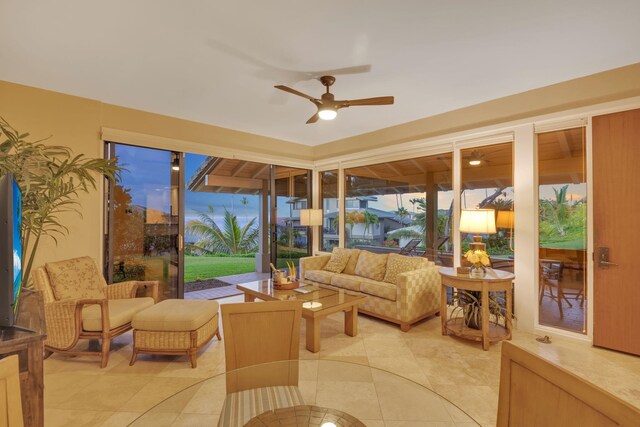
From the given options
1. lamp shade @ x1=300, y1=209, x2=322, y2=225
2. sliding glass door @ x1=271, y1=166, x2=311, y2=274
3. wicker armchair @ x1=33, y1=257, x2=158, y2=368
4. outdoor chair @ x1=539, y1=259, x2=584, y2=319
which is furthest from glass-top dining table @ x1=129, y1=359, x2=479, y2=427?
sliding glass door @ x1=271, y1=166, x2=311, y2=274

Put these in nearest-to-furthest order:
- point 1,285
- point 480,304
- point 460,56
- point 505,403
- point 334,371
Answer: point 505,403, point 1,285, point 334,371, point 460,56, point 480,304

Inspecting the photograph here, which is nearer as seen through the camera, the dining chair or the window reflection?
the dining chair

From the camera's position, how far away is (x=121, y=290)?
10.9ft

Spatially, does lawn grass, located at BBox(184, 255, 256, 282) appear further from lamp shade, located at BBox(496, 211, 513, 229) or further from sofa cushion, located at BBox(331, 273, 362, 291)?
lamp shade, located at BBox(496, 211, 513, 229)

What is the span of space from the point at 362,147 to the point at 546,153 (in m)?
2.65

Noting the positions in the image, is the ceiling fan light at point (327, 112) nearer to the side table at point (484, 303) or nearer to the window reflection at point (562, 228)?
the side table at point (484, 303)

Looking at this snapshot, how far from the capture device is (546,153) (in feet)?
11.4

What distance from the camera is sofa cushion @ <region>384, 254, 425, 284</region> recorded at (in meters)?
4.02

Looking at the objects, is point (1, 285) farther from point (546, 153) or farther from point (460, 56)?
point (546, 153)

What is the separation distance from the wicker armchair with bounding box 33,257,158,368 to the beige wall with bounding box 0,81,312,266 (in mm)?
583

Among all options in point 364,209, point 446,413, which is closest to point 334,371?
point 446,413

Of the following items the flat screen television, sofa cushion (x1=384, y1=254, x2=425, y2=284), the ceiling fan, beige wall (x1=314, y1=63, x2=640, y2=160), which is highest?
beige wall (x1=314, y1=63, x2=640, y2=160)

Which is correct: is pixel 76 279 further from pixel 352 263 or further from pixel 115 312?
pixel 352 263

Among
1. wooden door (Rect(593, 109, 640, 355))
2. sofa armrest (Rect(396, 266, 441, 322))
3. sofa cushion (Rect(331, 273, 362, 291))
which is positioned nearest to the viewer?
wooden door (Rect(593, 109, 640, 355))
